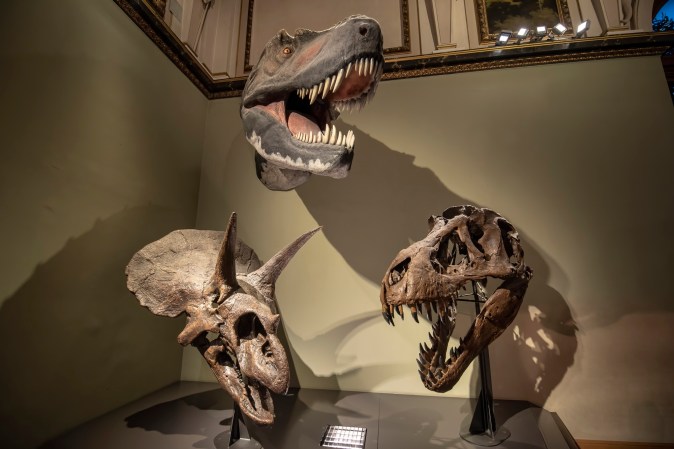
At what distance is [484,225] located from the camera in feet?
6.06

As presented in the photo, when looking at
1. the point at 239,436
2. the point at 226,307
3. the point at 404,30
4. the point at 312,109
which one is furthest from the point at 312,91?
the point at 404,30

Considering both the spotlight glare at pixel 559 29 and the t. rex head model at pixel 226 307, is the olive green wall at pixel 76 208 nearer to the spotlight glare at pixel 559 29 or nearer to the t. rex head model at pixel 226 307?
the t. rex head model at pixel 226 307

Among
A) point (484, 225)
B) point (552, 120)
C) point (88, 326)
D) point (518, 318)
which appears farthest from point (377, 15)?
point (88, 326)

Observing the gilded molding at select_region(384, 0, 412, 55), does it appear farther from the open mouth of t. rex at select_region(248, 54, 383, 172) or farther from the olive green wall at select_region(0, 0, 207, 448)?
the olive green wall at select_region(0, 0, 207, 448)

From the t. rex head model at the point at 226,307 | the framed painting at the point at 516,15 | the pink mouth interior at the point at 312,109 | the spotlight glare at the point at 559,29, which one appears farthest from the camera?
the framed painting at the point at 516,15

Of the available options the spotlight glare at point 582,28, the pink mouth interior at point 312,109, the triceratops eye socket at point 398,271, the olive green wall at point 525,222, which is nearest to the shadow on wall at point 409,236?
the olive green wall at point 525,222

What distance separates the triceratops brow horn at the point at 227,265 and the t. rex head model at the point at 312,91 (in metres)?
0.59

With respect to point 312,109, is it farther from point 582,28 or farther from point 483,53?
point 582,28

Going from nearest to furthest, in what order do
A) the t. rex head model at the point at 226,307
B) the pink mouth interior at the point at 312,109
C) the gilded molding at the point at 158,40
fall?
the t. rex head model at the point at 226,307 → the pink mouth interior at the point at 312,109 → the gilded molding at the point at 158,40

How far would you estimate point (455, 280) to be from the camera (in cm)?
165

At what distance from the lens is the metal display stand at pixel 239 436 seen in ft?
5.54

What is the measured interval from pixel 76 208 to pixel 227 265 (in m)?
1.13

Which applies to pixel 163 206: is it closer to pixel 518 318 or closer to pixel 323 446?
pixel 323 446

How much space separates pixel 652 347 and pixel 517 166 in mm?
1557
